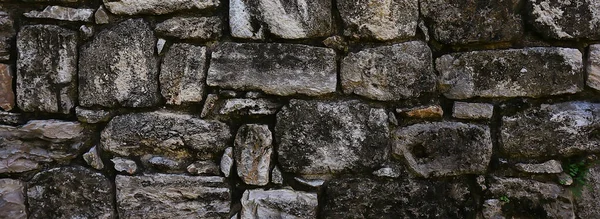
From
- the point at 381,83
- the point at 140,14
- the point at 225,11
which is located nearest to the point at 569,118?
the point at 381,83

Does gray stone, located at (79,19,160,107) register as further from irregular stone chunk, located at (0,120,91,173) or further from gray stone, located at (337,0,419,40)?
gray stone, located at (337,0,419,40)

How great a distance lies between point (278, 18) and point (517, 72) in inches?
36.0

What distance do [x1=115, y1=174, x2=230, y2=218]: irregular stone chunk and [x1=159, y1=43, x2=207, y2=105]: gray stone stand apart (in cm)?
32

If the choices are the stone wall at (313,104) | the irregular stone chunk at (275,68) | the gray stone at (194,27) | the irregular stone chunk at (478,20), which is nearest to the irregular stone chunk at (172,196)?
the stone wall at (313,104)

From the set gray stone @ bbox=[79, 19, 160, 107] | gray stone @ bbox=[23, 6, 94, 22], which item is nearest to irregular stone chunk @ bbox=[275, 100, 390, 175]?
gray stone @ bbox=[79, 19, 160, 107]

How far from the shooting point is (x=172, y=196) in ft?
5.57

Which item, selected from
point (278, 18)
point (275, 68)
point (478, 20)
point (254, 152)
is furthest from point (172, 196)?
point (478, 20)

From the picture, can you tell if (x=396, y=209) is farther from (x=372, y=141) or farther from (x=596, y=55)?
(x=596, y=55)

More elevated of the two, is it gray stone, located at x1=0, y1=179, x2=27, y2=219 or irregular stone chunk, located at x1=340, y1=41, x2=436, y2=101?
irregular stone chunk, located at x1=340, y1=41, x2=436, y2=101

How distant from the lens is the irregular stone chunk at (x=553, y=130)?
1623 millimetres

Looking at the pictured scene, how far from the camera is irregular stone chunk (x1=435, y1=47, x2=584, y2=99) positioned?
162 centimetres

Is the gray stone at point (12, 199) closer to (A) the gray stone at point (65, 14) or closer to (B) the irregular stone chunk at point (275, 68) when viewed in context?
(A) the gray stone at point (65, 14)

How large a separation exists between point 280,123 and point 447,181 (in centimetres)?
69

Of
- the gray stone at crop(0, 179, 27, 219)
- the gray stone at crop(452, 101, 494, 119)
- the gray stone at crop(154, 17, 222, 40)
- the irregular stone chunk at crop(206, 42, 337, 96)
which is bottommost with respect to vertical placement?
Result: the gray stone at crop(0, 179, 27, 219)
